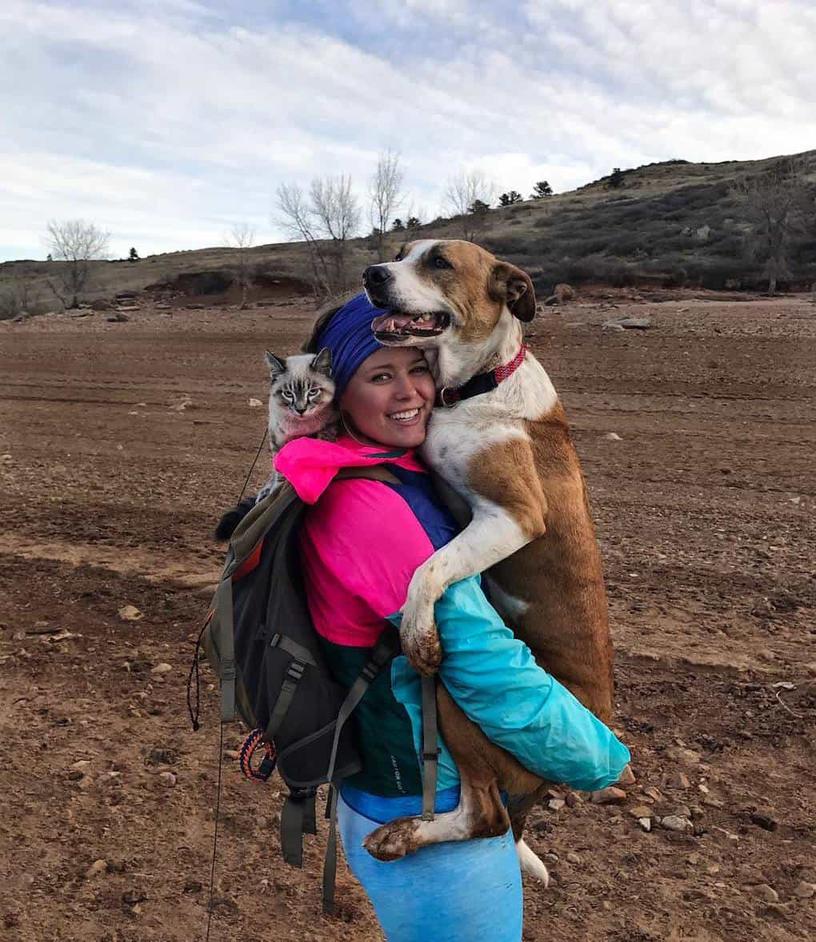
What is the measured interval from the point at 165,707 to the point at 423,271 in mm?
3177

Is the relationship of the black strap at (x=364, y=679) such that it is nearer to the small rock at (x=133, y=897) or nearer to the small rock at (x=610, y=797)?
the small rock at (x=133, y=897)

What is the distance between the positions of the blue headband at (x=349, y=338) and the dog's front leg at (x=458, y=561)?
1.68 feet

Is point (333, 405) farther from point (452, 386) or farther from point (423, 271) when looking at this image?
point (423, 271)

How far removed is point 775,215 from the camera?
111 ft

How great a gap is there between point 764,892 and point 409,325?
267 centimetres

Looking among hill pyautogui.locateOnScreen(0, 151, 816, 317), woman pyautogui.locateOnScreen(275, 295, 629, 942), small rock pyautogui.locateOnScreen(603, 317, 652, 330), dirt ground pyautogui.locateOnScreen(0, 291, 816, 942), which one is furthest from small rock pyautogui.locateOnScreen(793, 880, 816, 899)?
hill pyautogui.locateOnScreen(0, 151, 816, 317)

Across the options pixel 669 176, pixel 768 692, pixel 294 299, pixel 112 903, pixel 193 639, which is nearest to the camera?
pixel 112 903

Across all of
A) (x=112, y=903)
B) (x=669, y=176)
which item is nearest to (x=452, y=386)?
(x=112, y=903)

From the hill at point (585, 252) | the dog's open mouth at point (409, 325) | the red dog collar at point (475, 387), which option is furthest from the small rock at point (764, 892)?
the hill at point (585, 252)

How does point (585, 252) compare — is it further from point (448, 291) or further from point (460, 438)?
point (460, 438)

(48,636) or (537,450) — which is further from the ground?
(537,450)

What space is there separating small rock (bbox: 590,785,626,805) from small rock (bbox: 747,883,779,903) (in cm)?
69

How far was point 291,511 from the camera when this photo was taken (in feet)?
6.13

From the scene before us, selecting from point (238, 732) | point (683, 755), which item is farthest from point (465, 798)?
point (238, 732)
